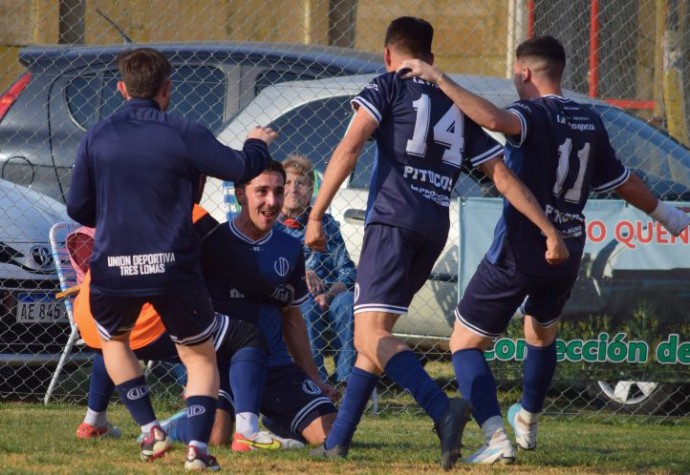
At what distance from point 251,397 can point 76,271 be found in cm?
234

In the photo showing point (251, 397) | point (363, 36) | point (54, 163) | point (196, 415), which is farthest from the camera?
point (363, 36)

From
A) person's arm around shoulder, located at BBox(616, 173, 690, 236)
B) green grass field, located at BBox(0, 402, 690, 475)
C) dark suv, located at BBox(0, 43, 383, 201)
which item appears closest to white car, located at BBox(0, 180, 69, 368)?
green grass field, located at BBox(0, 402, 690, 475)

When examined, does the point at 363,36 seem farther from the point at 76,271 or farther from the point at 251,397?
the point at 251,397

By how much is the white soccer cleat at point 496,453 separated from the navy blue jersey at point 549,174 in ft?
2.48

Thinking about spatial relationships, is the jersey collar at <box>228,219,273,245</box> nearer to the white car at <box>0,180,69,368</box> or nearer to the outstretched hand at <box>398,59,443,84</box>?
the outstretched hand at <box>398,59,443,84</box>

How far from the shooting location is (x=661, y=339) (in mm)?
8062

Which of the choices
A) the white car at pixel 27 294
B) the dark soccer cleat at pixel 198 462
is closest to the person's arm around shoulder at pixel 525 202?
the dark soccer cleat at pixel 198 462

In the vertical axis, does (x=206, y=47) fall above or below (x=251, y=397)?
above

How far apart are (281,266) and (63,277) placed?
219cm

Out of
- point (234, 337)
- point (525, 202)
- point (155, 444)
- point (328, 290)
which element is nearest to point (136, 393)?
point (155, 444)

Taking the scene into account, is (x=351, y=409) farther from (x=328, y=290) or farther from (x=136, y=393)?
(x=328, y=290)

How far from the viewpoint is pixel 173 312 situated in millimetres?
5258

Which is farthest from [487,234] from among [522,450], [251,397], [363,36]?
[363,36]

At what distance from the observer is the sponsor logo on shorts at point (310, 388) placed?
20.9ft
